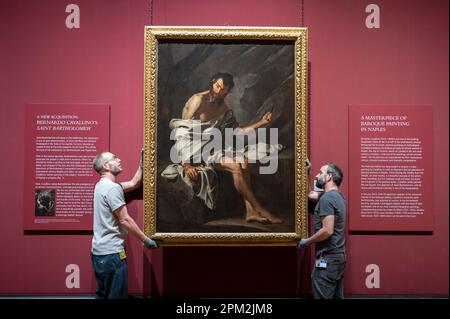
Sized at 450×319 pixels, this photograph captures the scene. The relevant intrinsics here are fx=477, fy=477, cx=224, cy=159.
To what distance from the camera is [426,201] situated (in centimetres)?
564

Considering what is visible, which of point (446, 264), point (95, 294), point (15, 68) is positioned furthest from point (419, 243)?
point (15, 68)

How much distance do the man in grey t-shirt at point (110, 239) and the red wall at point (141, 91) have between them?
526 millimetres

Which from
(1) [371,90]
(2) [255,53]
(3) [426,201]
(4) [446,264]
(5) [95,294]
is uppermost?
(2) [255,53]

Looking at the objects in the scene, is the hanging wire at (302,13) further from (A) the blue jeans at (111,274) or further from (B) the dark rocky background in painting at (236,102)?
(A) the blue jeans at (111,274)

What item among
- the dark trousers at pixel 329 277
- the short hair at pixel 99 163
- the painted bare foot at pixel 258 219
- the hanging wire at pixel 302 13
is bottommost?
the dark trousers at pixel 329 277

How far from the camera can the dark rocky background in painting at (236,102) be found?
5293 millimetres

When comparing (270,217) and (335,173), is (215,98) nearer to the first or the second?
(270,217)

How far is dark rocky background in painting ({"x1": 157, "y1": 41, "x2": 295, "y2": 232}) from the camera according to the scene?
529cm

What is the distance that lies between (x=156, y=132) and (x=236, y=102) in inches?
37.7

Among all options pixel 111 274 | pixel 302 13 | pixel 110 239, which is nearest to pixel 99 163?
pixel 110 239

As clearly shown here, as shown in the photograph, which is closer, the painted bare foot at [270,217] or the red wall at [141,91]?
the painted bare foot at [270,217]

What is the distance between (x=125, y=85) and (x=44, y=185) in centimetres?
151

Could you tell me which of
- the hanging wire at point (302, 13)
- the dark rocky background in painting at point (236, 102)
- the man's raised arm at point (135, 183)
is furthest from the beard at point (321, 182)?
the man's raised arm at point (135, 183)

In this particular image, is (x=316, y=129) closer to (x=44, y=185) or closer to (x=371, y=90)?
(x=371, y=90)
